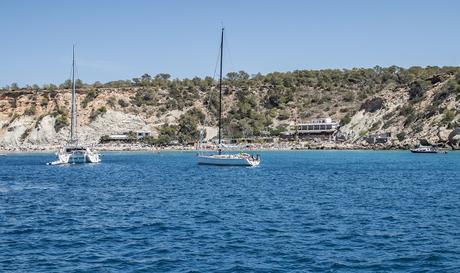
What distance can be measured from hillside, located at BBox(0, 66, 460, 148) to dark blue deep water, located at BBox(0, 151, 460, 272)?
248 ft

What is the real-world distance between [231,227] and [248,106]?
123387mm

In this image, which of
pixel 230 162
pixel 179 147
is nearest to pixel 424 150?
pixel 230 162

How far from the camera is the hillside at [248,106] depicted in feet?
396

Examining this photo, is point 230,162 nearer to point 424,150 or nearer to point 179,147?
point 424,150

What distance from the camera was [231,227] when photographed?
26.2 m

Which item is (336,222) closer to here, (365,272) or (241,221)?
(241,221)

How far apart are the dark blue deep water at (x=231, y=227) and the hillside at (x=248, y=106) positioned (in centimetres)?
7553

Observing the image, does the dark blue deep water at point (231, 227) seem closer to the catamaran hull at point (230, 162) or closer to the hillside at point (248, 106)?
the catamaran hull at point (230, 162)

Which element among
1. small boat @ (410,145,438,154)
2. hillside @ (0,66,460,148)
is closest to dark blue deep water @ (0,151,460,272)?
small boat @ (410,145,438,154)

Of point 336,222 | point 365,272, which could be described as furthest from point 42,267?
point 336,222

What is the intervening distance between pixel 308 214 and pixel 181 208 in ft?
22.1

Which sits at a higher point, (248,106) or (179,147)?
(248,106)

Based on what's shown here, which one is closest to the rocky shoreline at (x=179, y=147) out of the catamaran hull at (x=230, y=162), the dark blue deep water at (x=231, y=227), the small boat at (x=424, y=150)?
the small boat at (x=424, y=150)

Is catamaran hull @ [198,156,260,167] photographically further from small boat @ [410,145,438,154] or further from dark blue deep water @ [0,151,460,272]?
small boat @ [410,145,438,154]
